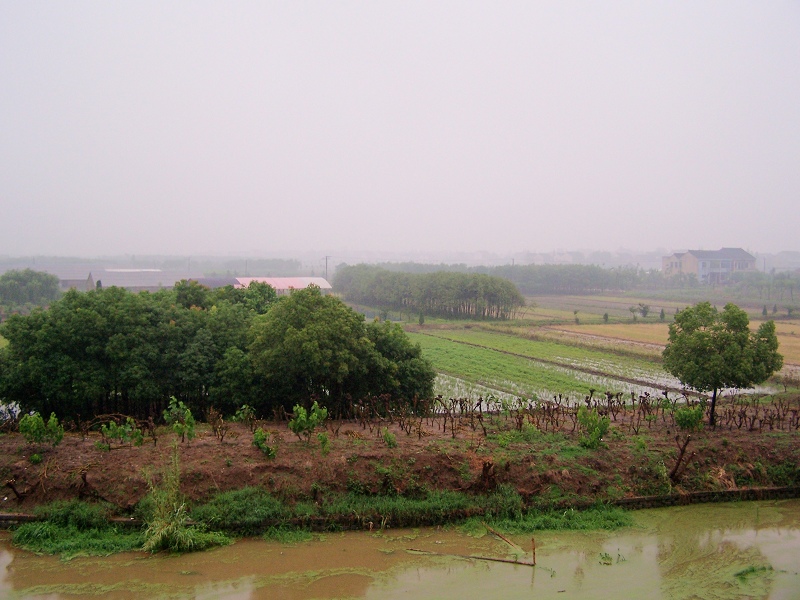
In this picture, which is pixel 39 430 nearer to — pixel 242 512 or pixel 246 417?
pixel 246 417

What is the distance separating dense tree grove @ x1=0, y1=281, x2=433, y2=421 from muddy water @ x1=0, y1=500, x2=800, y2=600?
5.65 m

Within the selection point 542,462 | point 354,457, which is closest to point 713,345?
point 542,462

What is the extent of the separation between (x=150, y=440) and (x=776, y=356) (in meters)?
14.9

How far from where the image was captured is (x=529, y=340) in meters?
37.0

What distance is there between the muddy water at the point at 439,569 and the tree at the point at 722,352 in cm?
441

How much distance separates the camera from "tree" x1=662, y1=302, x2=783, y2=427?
49.6ft

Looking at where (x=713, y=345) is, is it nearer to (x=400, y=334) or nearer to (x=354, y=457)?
(x=400, y=334)

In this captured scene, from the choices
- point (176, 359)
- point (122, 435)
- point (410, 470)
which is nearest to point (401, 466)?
point (410, 470)

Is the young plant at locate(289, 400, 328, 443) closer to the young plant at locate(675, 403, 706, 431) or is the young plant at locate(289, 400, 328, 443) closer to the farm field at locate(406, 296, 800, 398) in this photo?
the young plant at locate(675, 403, 706, 431)

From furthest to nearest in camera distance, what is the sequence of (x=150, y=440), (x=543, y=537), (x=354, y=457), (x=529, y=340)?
1. (x=529, y=340)
2. (x=150, y=440)
3. (x=354, y=457)
4. (x=543, y=537)

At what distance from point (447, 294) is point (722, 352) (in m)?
33.9

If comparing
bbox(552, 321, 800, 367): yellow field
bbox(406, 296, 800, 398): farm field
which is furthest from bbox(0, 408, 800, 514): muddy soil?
bbox(552, 321, 800, 367): yellow field

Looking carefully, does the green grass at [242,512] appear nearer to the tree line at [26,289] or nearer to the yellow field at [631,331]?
the yellow field at [631,331]

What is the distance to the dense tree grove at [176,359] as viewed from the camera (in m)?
15.7
